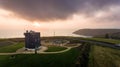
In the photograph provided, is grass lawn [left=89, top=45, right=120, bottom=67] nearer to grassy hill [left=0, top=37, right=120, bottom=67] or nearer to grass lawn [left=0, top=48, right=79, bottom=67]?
grassy hill [left=0, top=37, right=120, bottom=67]

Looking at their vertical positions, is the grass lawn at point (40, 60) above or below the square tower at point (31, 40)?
below

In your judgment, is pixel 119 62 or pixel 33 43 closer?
pixel 119 62

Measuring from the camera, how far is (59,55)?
56.4m

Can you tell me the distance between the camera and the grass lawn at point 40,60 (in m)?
49.0

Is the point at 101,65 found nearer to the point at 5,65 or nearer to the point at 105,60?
the point at 105,60

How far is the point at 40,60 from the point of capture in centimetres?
5228

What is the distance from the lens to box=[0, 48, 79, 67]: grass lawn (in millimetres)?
48969

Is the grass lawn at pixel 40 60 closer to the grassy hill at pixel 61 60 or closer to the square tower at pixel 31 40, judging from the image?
the grassy hill at pixel 61 60

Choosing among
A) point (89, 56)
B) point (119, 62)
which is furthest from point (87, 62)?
point (119, 62)

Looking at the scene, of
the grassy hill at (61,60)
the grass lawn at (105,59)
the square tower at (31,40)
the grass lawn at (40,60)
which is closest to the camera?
the grass lawn at (105,59)

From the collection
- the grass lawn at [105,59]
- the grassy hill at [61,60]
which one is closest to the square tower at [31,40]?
the grassy hill at [61,60]

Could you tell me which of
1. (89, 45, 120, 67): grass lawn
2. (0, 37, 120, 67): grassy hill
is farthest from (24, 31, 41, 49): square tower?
(89, 45, 120, 67): grass lawn

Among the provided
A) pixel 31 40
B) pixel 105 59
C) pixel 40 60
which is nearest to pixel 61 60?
pixel 40 60

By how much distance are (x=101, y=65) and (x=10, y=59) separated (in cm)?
3355
